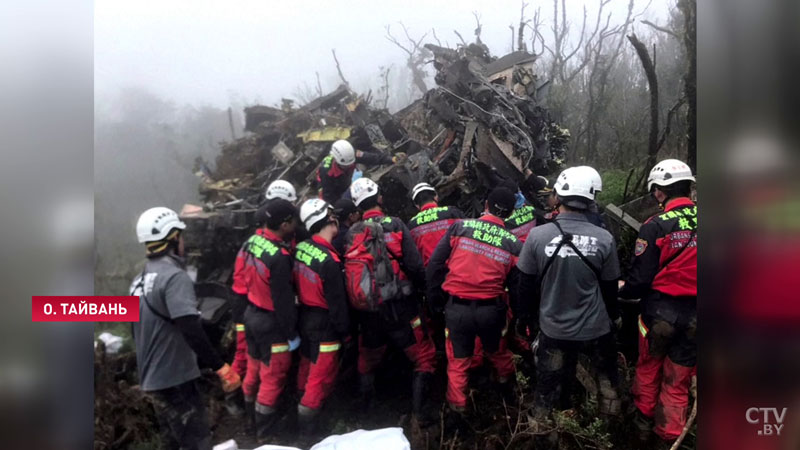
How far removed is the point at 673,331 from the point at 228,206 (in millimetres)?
3450

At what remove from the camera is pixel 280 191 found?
12.0 feet

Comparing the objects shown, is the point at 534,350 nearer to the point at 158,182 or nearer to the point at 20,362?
the point at 158,182

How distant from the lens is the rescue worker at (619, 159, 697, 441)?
262cm

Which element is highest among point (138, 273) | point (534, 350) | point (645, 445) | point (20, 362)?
point (138, 273)

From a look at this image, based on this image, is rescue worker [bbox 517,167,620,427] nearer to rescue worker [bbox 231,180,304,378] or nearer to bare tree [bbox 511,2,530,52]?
bare tree [bbox 511,2,530,52]

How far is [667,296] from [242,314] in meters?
3.06

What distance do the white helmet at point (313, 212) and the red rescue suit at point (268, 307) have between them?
10.0 inches

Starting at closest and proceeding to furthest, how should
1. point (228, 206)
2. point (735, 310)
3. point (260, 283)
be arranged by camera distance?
point (735, 310)
point (260, 283)
point (228, 206)

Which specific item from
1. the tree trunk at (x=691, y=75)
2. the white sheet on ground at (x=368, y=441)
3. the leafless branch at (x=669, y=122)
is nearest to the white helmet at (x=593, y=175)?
the leafless branch at (x=669, y=122)

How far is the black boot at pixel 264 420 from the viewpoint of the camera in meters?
3.16

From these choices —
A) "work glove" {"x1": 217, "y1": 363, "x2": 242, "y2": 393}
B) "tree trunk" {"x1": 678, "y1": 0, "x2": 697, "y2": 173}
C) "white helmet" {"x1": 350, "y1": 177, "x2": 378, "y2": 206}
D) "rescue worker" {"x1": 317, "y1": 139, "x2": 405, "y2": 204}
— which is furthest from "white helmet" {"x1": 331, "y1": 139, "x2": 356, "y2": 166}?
"tree trunk" {"x1": 678, "y1": 0, "x2": 697, "y2": 173}

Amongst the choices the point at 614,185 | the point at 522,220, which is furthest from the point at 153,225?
the point at 614,185

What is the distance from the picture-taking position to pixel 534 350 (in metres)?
3.20

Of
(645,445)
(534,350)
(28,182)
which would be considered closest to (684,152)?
(534,350)
